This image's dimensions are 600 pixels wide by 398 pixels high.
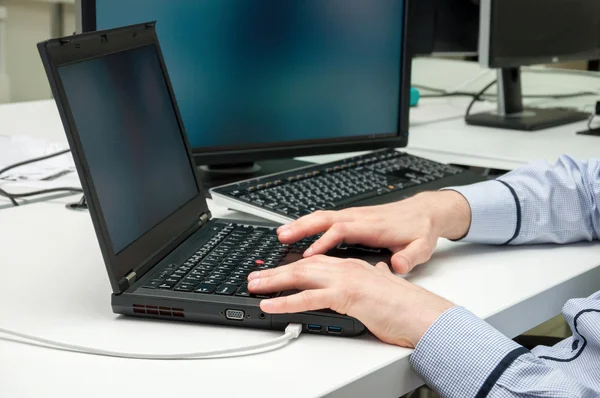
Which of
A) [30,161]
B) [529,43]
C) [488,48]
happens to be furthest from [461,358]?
[529,43]

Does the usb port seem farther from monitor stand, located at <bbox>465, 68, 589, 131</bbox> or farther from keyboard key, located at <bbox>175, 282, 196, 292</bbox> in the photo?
monitor stand, located at <bbox>465, 68, 589, 131</bbox>

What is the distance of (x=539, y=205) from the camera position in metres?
1.01

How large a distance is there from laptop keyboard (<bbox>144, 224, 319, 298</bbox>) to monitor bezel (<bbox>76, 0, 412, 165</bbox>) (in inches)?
12.0

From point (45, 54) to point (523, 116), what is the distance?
1.43 meters

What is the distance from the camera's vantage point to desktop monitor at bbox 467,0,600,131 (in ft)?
5.79

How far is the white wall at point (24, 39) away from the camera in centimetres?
428

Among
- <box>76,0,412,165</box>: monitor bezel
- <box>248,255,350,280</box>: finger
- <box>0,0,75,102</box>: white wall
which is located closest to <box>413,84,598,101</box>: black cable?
<box>76,0,412,165</box>: monitor bezel

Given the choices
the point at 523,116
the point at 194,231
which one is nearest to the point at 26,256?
the point at 194,231

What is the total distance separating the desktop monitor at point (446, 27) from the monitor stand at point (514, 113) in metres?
0.13

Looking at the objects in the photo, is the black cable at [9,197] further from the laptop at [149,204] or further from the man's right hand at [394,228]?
the man's right hand at [394,228]

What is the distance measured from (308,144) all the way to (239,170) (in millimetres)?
124

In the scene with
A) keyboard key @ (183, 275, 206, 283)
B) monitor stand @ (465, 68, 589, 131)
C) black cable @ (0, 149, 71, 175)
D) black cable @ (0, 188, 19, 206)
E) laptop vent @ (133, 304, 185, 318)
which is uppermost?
monitor stand @ (465, 68, 589, 131)

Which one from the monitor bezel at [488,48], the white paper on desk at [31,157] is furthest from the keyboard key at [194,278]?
the monitor bezel at [488,48]

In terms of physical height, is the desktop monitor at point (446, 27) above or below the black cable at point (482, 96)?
above
